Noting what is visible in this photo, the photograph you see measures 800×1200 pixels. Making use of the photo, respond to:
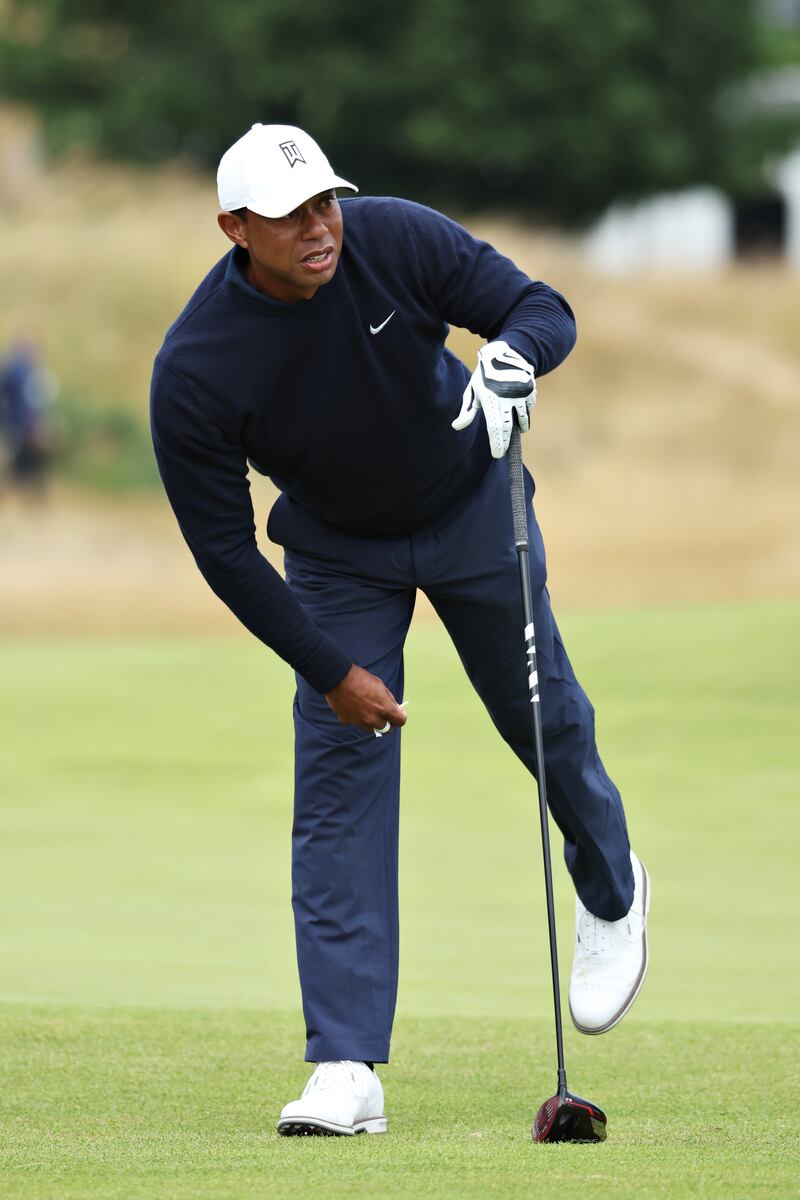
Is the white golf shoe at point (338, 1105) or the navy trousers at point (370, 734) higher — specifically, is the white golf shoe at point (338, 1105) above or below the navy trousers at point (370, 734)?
below

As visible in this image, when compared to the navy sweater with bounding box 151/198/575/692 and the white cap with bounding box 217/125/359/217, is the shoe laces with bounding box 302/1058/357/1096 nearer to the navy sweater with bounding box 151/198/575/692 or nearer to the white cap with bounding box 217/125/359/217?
the navy sweater with bounding box 151/198/575/692

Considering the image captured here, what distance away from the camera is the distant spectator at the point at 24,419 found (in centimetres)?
2169

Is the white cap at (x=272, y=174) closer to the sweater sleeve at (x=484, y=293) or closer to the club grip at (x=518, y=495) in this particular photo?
the sweater sleeve at (x=484, y=293)

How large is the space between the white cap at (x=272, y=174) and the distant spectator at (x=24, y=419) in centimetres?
1815

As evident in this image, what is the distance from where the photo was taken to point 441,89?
34312 mm

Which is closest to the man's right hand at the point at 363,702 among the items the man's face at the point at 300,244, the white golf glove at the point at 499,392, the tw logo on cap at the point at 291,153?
the white golf glove at the point at 499,392

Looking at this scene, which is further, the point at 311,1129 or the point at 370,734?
the point at 370,734

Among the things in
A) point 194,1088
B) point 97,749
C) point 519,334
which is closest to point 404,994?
point 194,1088

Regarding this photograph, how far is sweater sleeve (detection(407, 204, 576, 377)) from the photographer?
12.7ft

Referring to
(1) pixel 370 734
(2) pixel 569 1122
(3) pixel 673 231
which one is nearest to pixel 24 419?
A: (1) pixel 370 734

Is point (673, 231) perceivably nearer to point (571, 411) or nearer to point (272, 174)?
point (571, 411)

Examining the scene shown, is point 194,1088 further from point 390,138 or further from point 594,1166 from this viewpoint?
point 390,138

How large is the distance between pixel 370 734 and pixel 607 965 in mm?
804

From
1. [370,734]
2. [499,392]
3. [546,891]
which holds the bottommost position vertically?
[546,891]
